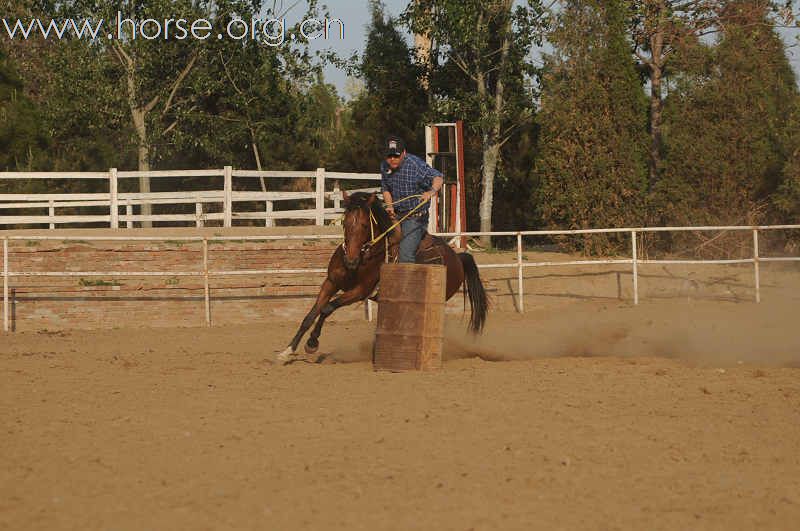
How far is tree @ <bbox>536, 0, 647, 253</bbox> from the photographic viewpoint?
19750 mm

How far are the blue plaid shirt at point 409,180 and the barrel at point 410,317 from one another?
2.51ft

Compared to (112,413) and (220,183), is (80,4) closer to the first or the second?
(220,183)

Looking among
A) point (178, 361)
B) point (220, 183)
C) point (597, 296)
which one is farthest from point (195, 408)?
point (220, 183)

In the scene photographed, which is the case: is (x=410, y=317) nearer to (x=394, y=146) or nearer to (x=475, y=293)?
(x=394, y=146)

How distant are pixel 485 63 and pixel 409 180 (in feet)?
49.2

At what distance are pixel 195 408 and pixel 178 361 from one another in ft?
10.4

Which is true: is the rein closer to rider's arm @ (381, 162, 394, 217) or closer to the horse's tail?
rider's arm @ (381, 162, 394, 217)

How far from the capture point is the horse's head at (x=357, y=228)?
9.24 m

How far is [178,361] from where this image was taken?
1041 centimetres

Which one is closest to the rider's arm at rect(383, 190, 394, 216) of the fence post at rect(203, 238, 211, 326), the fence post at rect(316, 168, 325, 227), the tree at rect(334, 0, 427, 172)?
the fence post at rect(203, 238, 211, 326)

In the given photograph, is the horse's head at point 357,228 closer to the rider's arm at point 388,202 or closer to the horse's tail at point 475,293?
the rider's arm at point 388,202

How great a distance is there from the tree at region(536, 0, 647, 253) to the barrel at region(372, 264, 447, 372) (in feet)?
35.9

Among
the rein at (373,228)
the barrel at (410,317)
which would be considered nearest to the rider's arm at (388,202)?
the rein at (373,228)

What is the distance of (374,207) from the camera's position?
31.1 feet
